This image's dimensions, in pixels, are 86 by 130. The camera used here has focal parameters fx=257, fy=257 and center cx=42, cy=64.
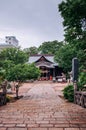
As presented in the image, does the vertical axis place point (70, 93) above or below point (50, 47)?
below

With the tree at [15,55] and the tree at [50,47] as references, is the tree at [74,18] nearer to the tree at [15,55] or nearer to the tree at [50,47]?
the tree at [15,55]

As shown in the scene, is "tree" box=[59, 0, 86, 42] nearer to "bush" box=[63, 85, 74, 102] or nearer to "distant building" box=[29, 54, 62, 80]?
"bush" box=[63, 85, 74, 102]

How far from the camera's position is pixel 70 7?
10.2 metres

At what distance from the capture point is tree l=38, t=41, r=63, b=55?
6466 cm

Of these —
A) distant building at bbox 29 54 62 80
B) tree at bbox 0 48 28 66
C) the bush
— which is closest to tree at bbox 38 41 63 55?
distant building at bbox 29 54 62 80

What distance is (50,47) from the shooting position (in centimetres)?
6631

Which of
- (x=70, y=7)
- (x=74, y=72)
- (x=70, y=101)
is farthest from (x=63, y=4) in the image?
(x=70, y=101)

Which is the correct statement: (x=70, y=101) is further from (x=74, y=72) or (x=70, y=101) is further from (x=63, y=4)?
(x=63, y=4)

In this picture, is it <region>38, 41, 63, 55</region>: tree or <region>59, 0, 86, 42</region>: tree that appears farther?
<region>38, 41, 63, 55</region>: tree

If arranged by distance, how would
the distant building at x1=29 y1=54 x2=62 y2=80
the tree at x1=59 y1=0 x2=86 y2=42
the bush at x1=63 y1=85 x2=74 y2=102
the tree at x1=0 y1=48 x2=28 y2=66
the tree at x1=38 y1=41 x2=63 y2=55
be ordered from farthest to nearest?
the tree at x1=38 y1=41 x2=63 y2=55
the distant building at x1=29 y1=54 x2=62 y2=80
the tree at x1=0 y1=48 x2=28 y2=66
the bush at x1=63 y1=85 x2=74 y2=102
the tree at x1=59 y1=0 x2=86 y2=42

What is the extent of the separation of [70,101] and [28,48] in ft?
179

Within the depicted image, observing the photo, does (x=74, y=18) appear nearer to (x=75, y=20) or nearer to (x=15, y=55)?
(x=75, y=20)

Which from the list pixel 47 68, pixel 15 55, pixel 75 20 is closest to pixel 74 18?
pixel 75 20

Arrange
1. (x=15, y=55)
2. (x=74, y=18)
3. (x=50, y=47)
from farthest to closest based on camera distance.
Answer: (x=50, y=47)
(x=15, y=55)
(x=74, y=18)
